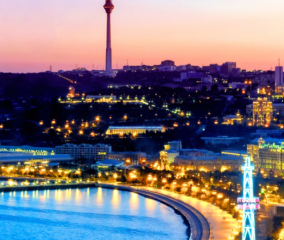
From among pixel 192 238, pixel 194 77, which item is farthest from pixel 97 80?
pixel 192 238

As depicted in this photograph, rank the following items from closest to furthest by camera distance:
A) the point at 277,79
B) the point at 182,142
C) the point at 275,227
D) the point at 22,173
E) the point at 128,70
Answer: the point at 275,227 < the point at 22,173 < the point at 182,142 < the point at 277,79 < the point at 128,70

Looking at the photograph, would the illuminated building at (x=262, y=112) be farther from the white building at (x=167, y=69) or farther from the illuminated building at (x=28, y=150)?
the white building at (x=167, y=69)

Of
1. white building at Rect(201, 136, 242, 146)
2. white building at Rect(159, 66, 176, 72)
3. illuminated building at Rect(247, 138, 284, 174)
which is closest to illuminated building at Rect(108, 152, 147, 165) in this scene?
white building at Rect(201, 136, 242, 146)

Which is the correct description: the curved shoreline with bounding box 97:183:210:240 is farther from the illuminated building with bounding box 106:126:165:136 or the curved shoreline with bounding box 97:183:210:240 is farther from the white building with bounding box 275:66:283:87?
the white building with bounding box 275:66:283:87

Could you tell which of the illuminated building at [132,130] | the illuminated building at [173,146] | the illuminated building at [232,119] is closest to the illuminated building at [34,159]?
the illuminated building at [173,146]

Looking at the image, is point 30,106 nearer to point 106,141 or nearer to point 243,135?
point 106,141

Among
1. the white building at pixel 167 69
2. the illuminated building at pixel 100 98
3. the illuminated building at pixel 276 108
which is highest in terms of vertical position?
the white building at pixel 167 69
